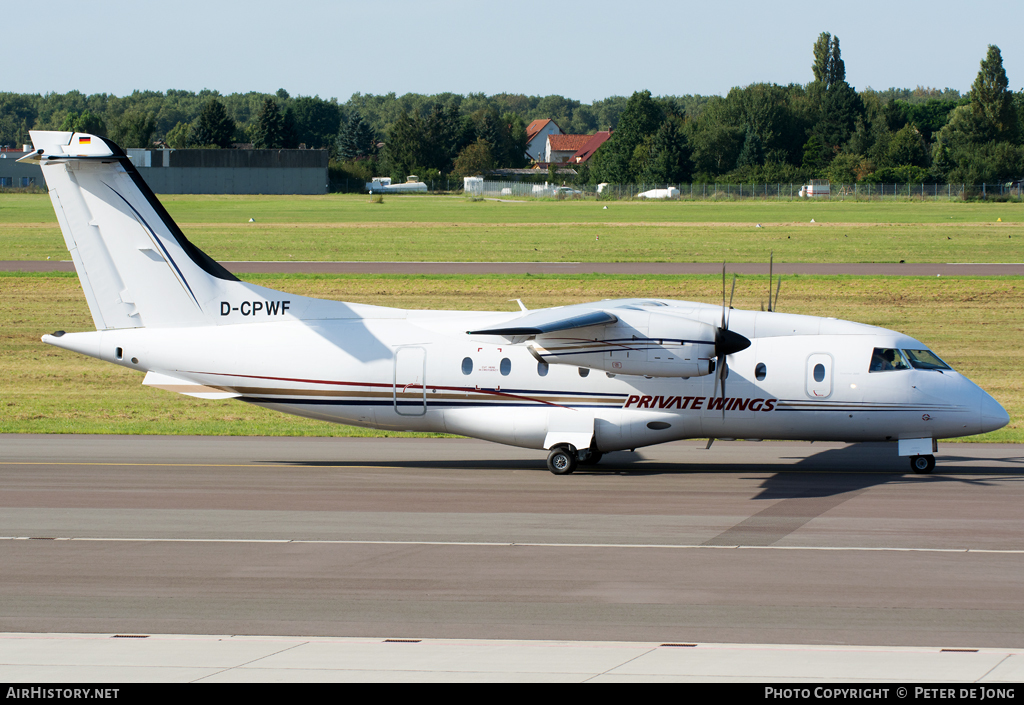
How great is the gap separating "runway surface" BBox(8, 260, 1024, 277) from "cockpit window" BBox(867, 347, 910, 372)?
3199 centimetres

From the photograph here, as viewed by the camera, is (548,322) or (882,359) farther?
(882,359)

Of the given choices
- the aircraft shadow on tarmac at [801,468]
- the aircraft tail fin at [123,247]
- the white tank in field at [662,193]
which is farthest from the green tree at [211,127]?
the aircraft shadow on tarmac at [801,468]

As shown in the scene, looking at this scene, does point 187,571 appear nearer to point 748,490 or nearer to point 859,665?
point 859,665

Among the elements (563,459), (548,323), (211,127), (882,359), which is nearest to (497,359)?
(548,323)

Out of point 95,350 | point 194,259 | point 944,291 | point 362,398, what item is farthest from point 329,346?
point 944,291

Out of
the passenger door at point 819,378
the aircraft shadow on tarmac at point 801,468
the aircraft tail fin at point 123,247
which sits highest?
the aircraft tail fin at point 123,247

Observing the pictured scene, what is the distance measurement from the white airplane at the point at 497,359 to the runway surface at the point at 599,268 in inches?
1230

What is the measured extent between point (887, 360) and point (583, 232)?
63.7 m

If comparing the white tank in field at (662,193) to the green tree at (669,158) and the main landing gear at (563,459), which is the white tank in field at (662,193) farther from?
the main landing gear at (563,459)

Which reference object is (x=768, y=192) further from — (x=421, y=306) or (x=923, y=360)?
(x=923, y=360)

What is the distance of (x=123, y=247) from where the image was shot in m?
23.3

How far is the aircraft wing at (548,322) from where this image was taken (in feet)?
66.2

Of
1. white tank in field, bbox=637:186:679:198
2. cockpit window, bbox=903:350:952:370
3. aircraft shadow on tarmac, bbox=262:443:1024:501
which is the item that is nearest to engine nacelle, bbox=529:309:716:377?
aircraft shadow on tarmac, bbox=262:443:1024:501

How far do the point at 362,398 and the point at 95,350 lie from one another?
611cm
